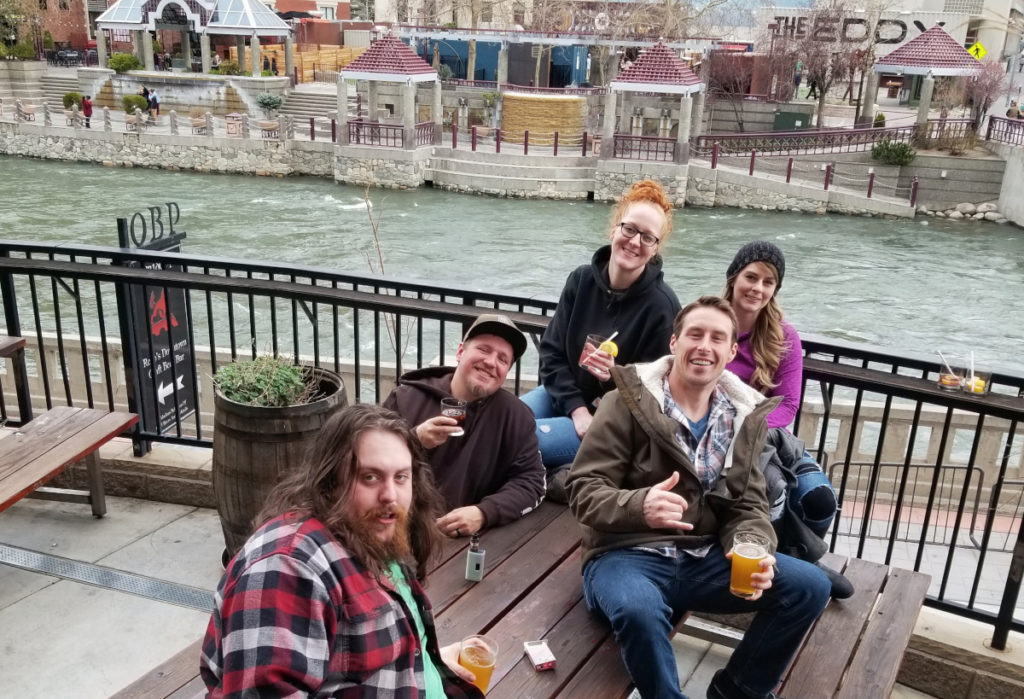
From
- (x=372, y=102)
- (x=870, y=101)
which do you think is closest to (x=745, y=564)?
(x=372, y=102)

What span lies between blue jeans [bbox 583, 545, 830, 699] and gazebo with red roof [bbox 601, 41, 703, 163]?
27342 millimetres

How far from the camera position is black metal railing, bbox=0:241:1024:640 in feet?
11.2

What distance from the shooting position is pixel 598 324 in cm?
350

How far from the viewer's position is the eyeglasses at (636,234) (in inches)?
131

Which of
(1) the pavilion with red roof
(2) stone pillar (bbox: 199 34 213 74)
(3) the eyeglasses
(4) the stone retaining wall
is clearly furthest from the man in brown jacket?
(2) stone pillar (bbox: 199 34 213 74)

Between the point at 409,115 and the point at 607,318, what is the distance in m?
28.0

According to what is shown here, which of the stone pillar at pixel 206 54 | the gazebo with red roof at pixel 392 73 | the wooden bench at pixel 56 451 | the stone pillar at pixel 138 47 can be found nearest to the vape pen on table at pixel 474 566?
the wooden bench at pixel 56 451

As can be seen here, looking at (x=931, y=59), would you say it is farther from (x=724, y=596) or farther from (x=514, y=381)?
(x=724, y=596)

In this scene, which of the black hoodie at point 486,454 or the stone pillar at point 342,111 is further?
the stone pillar at point 342,111

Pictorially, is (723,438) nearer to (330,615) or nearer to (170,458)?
(330,615)

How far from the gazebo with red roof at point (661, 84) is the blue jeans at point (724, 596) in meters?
27.3

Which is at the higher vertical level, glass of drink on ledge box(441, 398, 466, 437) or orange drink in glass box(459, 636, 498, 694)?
glass of drink on ledge box(441, 398, 466, 437)

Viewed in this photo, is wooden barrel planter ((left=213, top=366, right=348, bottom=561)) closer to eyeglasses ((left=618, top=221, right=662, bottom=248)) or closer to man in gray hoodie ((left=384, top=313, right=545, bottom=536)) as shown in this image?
man in gray hoodie ((left=384, top=313, right=545, bottom=536))

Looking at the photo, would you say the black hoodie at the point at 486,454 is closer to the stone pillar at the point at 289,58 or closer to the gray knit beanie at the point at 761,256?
the gray knit beanie at the point at 761,256
